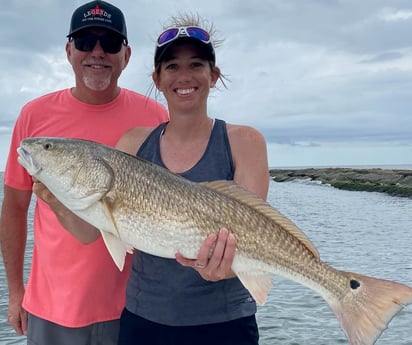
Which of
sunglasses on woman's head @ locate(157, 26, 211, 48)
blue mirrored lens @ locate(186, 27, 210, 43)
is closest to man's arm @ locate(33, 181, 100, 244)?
sunglasses on woman's head @ locate(157, 26, 211, 48)

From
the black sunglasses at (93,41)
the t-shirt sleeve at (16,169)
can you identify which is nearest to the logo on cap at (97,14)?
the black sunglasses at (93,41)

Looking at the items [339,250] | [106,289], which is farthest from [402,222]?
[106,289]

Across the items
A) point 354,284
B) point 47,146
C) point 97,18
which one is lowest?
point 354,284

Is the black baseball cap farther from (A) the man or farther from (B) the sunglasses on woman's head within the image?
(B) the sunglasses on woman's head

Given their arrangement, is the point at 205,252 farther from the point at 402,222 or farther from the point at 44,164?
the point at 402,222

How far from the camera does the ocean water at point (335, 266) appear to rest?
32.7 ft

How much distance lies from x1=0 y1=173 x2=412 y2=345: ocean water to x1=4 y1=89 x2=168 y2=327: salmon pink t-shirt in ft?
19.9

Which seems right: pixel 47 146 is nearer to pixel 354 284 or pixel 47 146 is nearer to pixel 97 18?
pixel 97 18

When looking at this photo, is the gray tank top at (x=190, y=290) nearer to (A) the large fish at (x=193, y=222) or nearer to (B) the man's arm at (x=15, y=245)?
(A) the large fish at (x=193, y=222)

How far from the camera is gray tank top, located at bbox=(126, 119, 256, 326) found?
3.29m

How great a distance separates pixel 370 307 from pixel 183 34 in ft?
6.72

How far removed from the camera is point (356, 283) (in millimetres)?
3248

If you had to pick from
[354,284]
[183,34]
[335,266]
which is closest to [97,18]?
[183,34]

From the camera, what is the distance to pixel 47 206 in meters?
4.16
